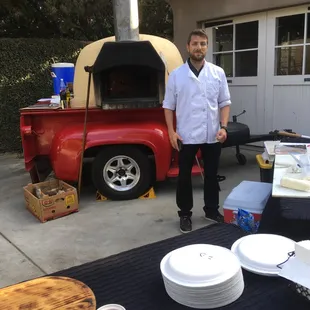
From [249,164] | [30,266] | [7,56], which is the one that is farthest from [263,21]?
[30,266]

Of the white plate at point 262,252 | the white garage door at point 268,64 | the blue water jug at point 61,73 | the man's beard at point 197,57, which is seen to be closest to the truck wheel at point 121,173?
the man's beard at point 197,57

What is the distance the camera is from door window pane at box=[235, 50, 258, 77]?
7.28 meters

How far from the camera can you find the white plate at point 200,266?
1.42m

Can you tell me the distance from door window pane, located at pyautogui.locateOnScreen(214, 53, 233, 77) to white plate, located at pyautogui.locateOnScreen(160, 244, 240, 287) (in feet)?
21.8

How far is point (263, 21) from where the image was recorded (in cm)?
691

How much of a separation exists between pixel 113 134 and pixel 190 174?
1279mm

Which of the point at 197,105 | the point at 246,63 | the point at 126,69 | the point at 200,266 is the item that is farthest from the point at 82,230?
the point at 246,63

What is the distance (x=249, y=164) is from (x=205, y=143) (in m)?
2.97

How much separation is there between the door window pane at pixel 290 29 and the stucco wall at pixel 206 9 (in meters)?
Answer: 0.28

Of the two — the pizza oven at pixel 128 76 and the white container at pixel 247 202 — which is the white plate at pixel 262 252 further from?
the pizza oven at pixel 128 76

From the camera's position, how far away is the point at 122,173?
4.81m

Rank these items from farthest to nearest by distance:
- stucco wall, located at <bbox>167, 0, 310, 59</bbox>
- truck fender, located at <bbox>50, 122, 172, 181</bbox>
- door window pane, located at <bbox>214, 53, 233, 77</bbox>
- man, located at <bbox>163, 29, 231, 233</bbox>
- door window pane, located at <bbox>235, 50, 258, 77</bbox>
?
door window pane, located at <bbox>214, 53, 233, 77</bbox> → door window pane, located at <bbox>235, 50, 258, 77</bbox> → stucco wall, located at <bbox>167, 0, 310, 59</bbox> → truck fender, located at <bbox>50, 122, 172, 181</bbox> → man, located at <bbox>163, 29, 231, 233</bbox>

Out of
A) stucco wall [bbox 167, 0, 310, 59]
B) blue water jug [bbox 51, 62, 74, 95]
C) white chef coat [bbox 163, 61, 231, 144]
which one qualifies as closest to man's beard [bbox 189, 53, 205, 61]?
white chef coat [bbox 163, 61, 231, 144]

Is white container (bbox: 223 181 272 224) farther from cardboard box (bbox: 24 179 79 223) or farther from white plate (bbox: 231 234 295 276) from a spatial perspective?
cardboard box (bbox: 24 179 79 223)
